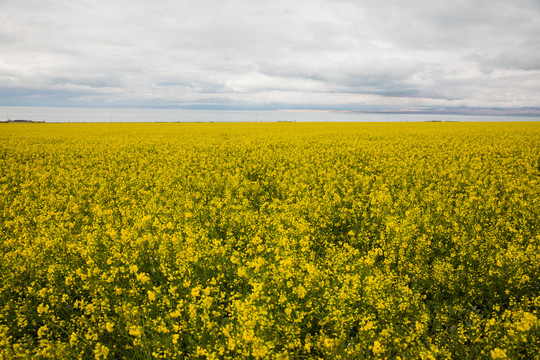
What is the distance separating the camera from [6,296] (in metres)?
4.40

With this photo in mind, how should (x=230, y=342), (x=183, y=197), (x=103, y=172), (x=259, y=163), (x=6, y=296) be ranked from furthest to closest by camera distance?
(x=259, y=163)
(x=103, y=172)
(x=183, y=197)
(x=6, y=296)
(x=230, y=342)

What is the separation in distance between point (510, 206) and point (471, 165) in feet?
16.0

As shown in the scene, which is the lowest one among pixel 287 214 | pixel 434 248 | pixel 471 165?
pixel 434 248

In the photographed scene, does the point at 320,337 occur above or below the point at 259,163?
below

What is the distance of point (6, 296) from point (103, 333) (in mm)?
1953

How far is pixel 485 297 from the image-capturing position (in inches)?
174

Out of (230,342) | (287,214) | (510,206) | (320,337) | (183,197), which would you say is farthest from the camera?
(183,197)

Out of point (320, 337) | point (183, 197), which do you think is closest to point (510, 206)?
point (320, 337)

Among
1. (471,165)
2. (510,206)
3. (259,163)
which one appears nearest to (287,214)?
(510,206)

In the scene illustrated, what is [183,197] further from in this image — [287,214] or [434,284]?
[434,284]

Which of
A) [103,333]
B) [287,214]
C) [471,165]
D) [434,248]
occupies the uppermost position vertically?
[471,165]

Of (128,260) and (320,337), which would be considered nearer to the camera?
(320,337)

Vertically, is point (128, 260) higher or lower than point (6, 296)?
higher

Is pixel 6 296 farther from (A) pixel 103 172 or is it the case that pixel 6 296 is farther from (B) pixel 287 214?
(A) pixel 103 172
